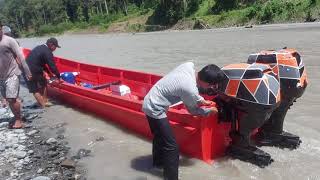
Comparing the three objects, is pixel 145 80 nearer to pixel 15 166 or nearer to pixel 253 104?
pixel 15 166

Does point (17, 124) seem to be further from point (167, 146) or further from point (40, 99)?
point (167, 146)

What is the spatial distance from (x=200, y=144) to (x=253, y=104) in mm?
1094

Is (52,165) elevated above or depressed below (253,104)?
below

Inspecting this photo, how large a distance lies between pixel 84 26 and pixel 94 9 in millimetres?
11511

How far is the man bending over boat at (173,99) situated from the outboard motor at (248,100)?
349 mm

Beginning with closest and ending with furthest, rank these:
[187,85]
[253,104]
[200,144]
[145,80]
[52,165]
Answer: [187,85] → [253,104] → [200,144] → [52,165] → [145,80]

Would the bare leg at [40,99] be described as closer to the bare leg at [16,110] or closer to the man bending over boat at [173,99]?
the bare leg at [16,110]

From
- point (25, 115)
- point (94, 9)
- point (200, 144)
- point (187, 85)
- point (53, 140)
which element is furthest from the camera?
point (94, 9)

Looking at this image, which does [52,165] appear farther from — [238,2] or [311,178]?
[238,2]

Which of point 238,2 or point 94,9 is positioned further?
point 94,9

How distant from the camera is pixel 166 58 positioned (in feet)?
69.3

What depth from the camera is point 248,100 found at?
5.75 m

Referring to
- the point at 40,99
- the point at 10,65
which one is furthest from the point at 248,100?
the point at 40,99

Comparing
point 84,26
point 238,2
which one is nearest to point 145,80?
point 238,2
